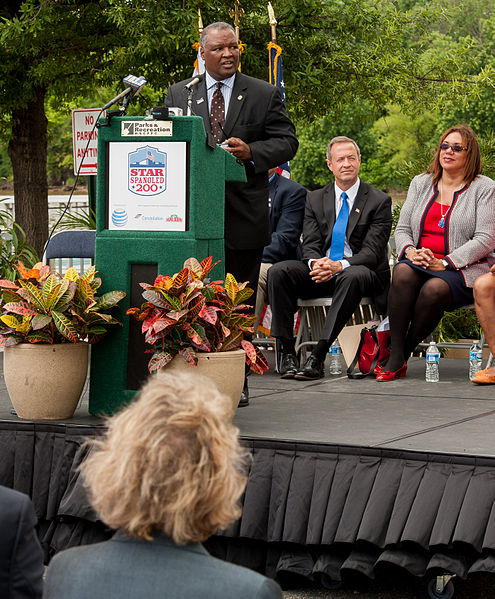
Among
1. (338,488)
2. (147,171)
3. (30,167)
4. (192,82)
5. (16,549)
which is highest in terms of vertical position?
(192,82)

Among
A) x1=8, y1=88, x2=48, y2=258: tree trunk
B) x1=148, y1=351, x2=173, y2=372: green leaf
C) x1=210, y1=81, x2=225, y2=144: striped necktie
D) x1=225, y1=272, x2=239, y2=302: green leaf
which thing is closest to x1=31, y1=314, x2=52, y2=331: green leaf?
x1=148, y1=351, x2=173, y2=372: green leaf

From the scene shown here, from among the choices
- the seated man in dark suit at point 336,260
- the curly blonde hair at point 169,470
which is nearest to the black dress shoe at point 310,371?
the seated man in dark suit at point 336,260

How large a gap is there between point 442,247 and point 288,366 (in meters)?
1.06

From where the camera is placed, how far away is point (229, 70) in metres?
4.46

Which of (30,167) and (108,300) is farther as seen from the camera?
(30,167)

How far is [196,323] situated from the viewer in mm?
3811

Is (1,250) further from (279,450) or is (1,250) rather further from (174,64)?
(279,450)

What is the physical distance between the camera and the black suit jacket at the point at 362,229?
5.66 m

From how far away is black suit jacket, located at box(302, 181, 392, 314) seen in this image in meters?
5.66

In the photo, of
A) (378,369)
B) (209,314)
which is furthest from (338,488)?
(378,369)

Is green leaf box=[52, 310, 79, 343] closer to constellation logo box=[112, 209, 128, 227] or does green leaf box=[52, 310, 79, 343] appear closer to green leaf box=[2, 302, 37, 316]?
green leaf box=[2, 302, 37, 316]

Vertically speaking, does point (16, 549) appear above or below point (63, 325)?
below

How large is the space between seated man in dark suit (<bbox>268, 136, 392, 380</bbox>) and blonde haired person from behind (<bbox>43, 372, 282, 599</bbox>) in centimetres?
382

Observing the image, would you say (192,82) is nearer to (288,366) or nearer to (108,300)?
(108,300)
